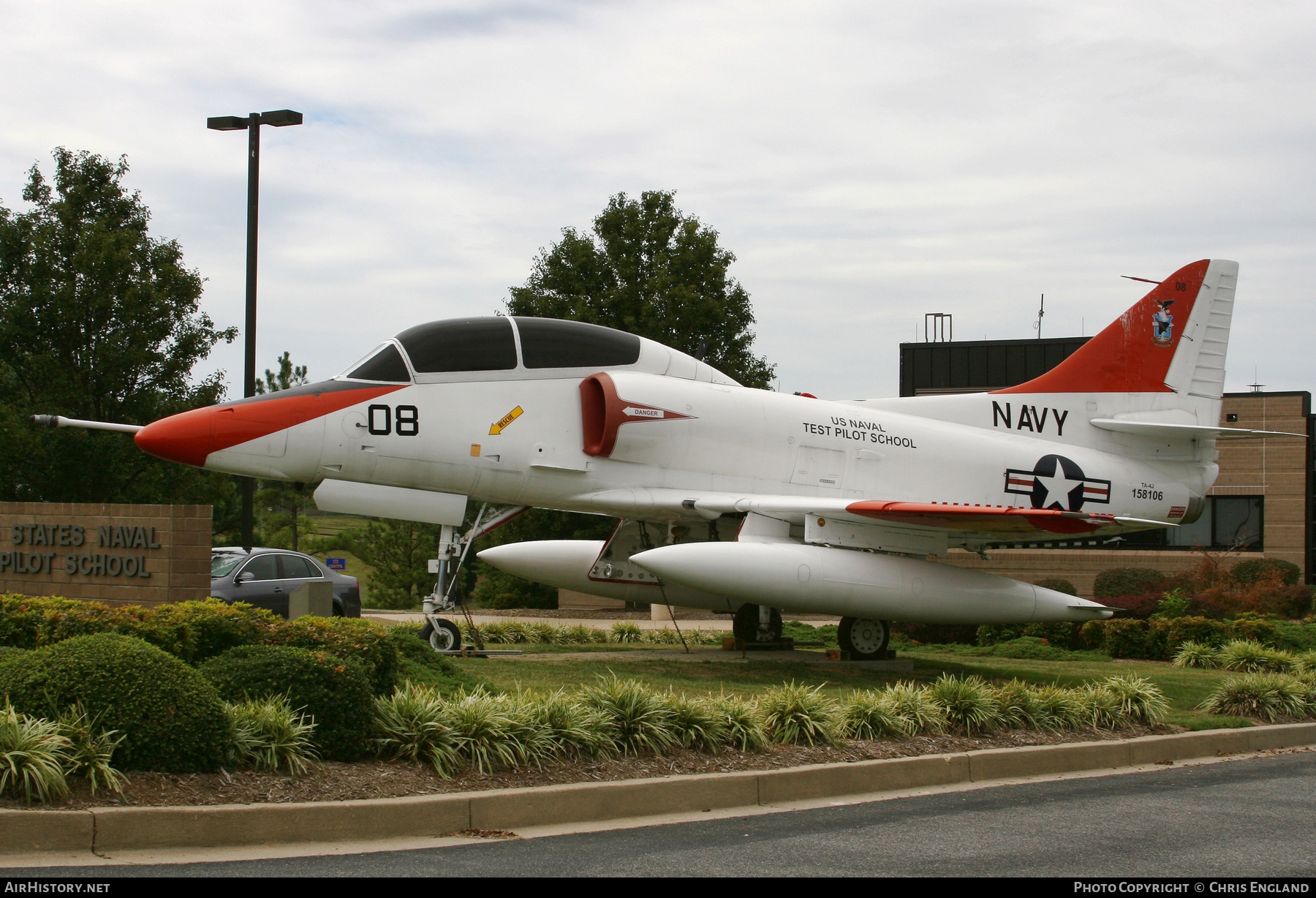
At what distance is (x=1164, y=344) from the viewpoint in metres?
16.5

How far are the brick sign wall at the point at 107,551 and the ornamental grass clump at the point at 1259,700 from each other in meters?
10.9

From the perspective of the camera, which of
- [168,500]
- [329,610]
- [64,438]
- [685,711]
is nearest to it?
[685,711]

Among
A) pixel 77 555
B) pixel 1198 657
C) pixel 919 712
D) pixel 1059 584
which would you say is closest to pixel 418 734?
pixel 919 712

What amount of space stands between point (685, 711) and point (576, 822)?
1634 mm

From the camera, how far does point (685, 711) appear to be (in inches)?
318

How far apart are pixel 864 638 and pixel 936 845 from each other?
8219 mm

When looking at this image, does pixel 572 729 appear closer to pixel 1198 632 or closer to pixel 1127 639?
pixel 1127 639

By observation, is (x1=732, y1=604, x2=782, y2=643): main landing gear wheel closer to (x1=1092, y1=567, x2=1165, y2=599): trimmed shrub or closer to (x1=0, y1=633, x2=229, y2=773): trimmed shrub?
(x1=0, y1=633, x2=229, y2=773): trimmed shrub

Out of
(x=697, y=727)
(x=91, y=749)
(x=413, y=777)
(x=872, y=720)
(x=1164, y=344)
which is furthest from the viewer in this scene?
(x=1164, y=344)

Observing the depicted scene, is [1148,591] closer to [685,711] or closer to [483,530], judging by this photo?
[483,530]

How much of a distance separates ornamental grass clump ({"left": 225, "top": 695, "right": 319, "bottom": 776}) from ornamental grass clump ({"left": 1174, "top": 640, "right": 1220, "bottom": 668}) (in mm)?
13375

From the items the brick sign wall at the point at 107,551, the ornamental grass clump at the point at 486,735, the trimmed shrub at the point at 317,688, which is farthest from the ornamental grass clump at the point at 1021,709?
the brick sign wall at the point at 107,551

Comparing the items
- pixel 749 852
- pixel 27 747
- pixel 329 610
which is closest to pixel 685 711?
pixel 749 852

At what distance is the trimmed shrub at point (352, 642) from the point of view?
798 cm
